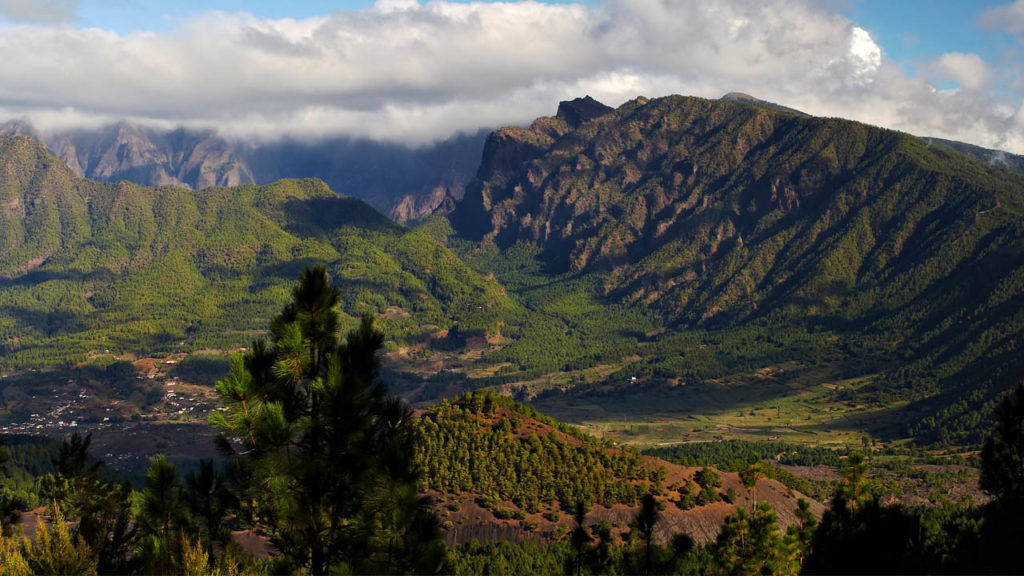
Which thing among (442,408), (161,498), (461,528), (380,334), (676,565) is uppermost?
(380,334)

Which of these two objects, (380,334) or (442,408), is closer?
(380,334)

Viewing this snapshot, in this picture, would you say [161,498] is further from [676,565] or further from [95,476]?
[676,565]

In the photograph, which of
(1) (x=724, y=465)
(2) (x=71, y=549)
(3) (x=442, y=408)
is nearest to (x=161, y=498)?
(2) (x=71, y=549)

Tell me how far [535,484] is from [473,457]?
12861 millimetres

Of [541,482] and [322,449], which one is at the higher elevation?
[322,449]

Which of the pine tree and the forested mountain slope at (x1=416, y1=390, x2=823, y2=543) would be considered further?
the forested mountain slope at (x1=416, y1=390, x2=823, y2=543)

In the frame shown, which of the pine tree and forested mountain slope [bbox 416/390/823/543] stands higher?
the pine tree

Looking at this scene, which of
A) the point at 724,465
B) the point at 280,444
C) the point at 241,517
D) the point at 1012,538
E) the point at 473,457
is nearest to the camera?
the point at 280,444

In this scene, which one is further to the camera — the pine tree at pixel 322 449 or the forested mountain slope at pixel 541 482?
the forested mountain slope at pixel 541 482

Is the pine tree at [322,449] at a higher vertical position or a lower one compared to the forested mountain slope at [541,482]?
higher

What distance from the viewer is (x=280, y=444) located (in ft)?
105

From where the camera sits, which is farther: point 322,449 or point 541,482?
point 541,482

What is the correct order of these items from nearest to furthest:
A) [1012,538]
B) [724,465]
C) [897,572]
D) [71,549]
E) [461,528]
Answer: [71,549], [897,572], [1012,538], [461,528], [724,465]

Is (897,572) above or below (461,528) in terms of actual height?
above
